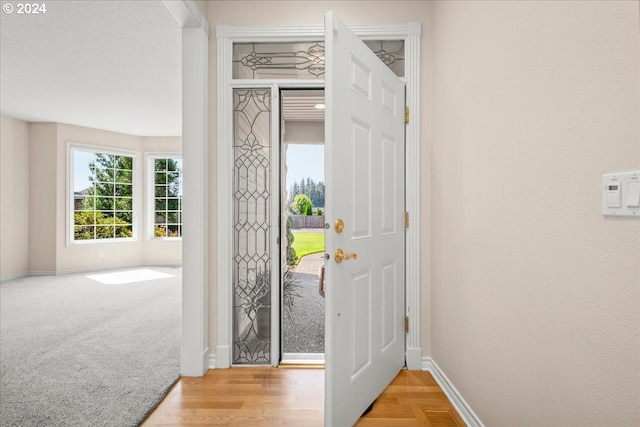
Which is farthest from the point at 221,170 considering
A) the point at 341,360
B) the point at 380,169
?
the point at 341,360

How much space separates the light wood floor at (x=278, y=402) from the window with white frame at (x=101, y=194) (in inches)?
230

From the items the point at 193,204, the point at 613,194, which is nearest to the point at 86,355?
the point at 193,204

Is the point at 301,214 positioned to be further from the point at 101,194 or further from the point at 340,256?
the point at 101,194

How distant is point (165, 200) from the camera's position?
747cm

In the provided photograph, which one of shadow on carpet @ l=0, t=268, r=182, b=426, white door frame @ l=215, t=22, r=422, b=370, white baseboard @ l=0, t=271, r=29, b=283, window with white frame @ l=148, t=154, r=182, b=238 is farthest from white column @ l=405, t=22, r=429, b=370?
white baseboard @ l=0, t=271, r=29, b=283

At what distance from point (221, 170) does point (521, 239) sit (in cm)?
198

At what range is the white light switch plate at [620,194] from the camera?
2.88 feet

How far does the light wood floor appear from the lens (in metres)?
1.91

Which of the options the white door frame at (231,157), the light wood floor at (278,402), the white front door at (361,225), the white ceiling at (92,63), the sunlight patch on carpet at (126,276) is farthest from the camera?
the sunlight patch on carpet at (126,276)

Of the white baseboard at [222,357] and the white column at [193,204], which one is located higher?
the white column at [193,204]

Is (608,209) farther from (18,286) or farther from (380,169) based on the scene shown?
(18,286)

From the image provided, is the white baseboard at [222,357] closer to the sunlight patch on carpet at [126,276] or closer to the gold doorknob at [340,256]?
the gold doorknob at [340,256]

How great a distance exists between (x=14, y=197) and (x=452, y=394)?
7465 millimetres

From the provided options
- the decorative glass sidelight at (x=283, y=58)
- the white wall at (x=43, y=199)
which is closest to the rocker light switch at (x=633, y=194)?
the decorative glass sidelight at (x=283, y=58)
